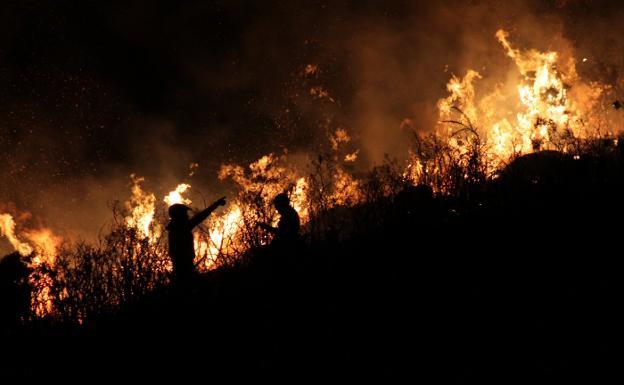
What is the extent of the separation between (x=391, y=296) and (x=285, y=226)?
2.84 meters

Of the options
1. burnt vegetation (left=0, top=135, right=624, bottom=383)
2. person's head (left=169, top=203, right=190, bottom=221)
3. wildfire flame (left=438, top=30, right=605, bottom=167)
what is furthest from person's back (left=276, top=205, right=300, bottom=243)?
wildfire flame (left=438, top=30, right=605, bottom=167)

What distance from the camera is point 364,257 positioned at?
5172 millimetres

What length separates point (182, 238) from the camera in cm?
633

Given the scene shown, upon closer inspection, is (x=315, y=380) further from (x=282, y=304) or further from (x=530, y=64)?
(x=530, y=64)

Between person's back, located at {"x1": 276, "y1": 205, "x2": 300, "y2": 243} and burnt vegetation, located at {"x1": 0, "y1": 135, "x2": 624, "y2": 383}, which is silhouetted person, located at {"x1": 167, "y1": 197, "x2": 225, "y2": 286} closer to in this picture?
burnt vegetation, located at {"x1": 0, "y1": 135, "x2": 624, "y2": 383}

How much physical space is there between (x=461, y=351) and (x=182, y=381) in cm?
220

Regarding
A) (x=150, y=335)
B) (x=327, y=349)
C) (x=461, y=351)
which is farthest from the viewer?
(x=150, y=335)

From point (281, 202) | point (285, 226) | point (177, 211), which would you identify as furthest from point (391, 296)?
point (177, 211)

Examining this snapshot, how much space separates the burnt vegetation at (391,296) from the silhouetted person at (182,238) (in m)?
0.23

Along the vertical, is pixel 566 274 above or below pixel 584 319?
above

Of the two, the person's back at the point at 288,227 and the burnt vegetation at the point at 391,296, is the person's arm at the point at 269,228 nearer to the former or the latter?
the person's back at the point at 288,227

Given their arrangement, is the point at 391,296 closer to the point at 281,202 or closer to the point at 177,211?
the point at 281,202

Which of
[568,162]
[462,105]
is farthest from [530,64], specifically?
[568,162]

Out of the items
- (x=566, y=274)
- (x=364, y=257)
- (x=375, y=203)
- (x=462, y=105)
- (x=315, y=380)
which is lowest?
(x=315, y=380)
